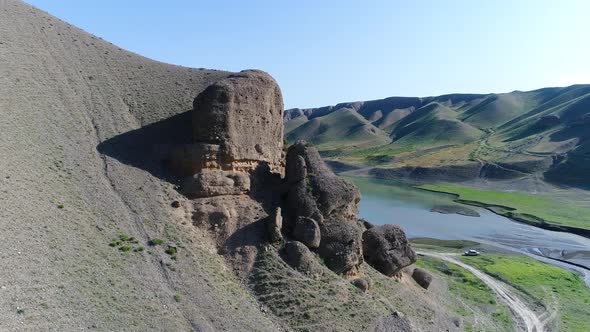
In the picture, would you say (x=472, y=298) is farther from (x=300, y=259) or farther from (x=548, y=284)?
(x=300, y=259)

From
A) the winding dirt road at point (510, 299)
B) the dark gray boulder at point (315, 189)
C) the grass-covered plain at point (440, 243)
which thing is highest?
the dark gray boulder at point (315, 189)

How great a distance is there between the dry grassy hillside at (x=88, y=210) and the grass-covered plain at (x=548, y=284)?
38.2 m

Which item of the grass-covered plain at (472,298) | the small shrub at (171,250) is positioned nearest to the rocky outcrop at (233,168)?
the small shrub at (171,250)

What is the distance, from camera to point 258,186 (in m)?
43.4

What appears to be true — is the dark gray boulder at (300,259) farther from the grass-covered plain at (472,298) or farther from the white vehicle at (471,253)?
the white vehicle at (471,253)

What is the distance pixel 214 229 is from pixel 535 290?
45.4 m

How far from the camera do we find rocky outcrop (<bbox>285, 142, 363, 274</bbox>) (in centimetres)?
4091

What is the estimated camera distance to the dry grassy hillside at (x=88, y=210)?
27.5 meters

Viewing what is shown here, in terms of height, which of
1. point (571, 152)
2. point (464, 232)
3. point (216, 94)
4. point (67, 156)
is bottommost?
point (464, 232)

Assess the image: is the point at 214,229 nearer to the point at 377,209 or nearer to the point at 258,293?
the point at 258,293

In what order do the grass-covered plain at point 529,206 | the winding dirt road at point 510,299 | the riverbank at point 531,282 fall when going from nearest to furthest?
1. the winding dirt road at point 510,299
2. the riverbank at point 531,282
3. the grass-covered plain at point 529,206

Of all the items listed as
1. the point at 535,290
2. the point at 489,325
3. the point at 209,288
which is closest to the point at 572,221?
the point at 535,290

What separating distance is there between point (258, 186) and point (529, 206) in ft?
347

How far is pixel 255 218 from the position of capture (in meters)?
40.8
